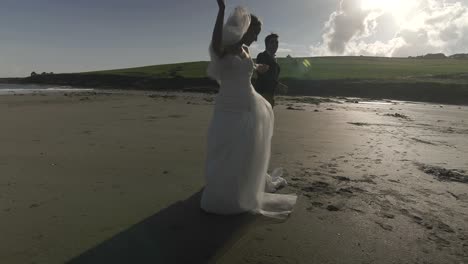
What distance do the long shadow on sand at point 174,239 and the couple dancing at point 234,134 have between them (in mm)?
186

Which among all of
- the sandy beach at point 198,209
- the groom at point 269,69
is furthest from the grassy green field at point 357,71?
the groom at point 269,69

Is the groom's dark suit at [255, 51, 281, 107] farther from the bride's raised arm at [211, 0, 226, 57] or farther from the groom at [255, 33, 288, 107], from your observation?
the bride's raised arm at [211, 0, 226, 57]

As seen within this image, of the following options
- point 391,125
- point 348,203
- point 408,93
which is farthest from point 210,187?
point 408,93

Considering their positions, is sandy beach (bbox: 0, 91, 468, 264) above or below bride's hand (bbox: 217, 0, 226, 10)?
below

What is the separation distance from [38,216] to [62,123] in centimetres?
702

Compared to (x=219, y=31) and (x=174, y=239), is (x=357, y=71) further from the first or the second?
(x=174, y=239)

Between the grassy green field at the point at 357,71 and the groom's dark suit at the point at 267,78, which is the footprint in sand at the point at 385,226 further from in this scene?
the grassy green field at the point at 357,71

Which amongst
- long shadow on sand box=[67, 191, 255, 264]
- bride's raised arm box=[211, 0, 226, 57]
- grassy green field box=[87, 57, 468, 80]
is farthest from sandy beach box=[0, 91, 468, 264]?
grassy green field box=[87, 57, 468, 80]

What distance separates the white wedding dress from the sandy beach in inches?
6.7

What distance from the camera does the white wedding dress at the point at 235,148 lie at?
12.4 ft

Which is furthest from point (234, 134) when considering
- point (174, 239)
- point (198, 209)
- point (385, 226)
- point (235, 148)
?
point (385, 226)

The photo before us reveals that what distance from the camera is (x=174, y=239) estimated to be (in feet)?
10.7

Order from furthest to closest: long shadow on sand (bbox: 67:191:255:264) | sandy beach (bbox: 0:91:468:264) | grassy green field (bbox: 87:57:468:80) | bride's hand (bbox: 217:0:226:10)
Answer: grassy green field (bbox: 87:57:468:80) → bride's hand (bbox: 217:0:226:10) → sandy beach (bbox: 0:91:468:264) → long shadow on sand (bbox: 67:191:255:264)

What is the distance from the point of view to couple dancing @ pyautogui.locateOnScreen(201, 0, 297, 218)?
378 cm
